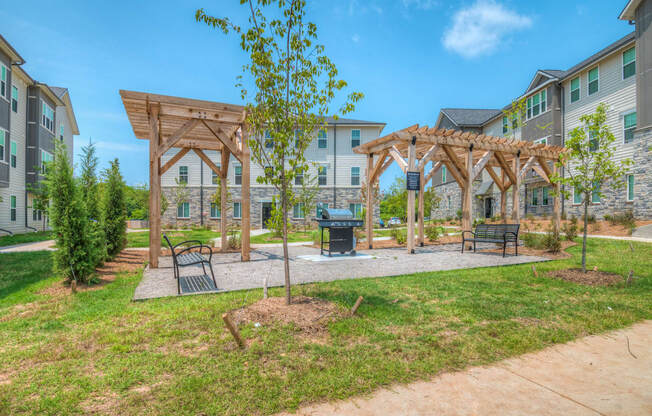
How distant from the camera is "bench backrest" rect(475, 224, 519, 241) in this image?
9874 millimetres

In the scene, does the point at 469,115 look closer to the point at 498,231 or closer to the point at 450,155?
the point at 450,155

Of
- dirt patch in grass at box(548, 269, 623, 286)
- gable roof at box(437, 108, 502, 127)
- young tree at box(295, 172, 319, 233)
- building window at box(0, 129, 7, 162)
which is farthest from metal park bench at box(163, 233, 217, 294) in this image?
gable roof at box(437, 108, 502, 127)

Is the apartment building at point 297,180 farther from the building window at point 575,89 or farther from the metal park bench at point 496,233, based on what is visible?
the metal park bench at point 496,233

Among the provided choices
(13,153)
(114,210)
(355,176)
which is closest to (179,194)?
(13,153)

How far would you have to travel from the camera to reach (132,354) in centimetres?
318

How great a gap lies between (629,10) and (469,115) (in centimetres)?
1372

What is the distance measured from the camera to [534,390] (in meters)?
2.62

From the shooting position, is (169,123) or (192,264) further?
(169,123)

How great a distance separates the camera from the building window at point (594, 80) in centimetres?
1850

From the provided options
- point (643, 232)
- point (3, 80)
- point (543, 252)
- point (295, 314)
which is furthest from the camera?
point (3, 80)

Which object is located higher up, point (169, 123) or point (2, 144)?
point (2, 144)

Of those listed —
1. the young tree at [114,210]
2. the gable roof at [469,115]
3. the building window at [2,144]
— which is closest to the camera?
the young tree at [114,210]

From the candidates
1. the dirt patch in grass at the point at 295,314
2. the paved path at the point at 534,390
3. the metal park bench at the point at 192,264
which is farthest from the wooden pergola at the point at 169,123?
the paved path at the point at 534,390

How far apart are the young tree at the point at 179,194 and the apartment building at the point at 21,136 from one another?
7.42 meters
